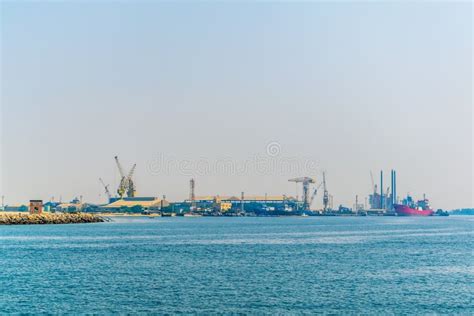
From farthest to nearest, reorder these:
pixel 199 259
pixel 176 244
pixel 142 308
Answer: pixel 176 244 < pixel 199 259 < pixel 142 308

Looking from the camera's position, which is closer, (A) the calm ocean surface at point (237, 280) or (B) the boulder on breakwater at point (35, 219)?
(A) the calm ocean surface at point (237, 280)

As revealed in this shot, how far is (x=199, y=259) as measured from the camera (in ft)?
218

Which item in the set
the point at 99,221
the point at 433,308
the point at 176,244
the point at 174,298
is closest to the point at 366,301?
the point at 433,308

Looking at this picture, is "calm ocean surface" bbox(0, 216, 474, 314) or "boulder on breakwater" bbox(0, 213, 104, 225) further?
"boulder on breakwater" bbox(0, 213, 104, 225)

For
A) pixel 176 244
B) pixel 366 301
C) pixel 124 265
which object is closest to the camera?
pixel 366 301

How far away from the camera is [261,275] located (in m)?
53.1

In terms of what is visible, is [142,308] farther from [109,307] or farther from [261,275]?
[261,275]

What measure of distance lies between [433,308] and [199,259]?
30.9 meters

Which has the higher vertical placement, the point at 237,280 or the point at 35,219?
the point at 237,280

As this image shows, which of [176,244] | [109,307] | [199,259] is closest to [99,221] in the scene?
[176,244]

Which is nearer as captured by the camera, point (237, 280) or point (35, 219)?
point (237, 280)

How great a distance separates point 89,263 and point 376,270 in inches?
1016

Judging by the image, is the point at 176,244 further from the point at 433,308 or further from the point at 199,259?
the point at 433,308

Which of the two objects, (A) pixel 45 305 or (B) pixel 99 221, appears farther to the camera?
(B) pixel 99 221
